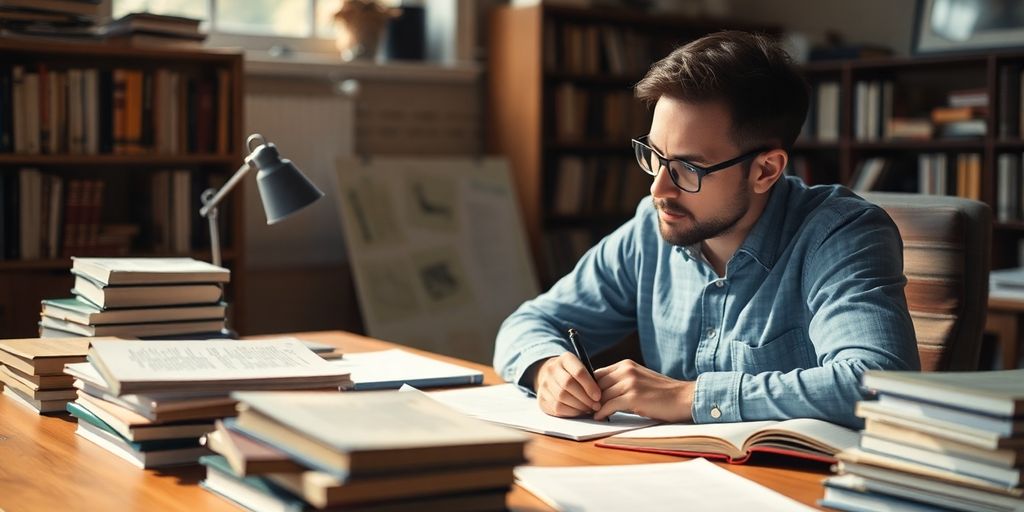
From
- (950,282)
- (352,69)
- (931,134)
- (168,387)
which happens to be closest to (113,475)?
(168,387)

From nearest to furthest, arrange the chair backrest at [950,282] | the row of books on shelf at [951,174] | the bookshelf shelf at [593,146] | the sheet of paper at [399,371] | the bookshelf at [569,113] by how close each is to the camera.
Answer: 1. the sheet of paper at [399,371]
2. the chair backrest at [950,282]
3. the row of books on shelf at [951,174]
4. the bookshelf at [569,113]
5. the bookshelf shelf at [593,146]

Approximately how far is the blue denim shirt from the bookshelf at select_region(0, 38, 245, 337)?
1.93 meters

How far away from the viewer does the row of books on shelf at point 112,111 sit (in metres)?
3.34

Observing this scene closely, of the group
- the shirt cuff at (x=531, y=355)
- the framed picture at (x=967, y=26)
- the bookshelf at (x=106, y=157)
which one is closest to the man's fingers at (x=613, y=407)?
the shirt cuff at (x=531, y=355)

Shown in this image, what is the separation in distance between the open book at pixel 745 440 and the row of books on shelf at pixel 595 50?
3219 millimetres

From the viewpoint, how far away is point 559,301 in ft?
6.61

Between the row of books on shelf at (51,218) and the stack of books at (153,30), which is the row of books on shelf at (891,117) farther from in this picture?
the row of books on shelf at (51,218)

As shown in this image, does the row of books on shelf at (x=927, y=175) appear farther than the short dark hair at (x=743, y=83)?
Yes

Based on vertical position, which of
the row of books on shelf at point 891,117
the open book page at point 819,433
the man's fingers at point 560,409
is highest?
the row of books on shelf at point 891,117

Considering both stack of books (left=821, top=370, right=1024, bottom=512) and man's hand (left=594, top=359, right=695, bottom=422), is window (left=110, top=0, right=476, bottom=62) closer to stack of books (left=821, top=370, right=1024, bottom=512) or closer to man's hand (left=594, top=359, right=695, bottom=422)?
man's hand (left=594, top=359, right=695, bottom=422)

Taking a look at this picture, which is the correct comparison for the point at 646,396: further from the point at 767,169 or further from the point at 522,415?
the point at 767,169

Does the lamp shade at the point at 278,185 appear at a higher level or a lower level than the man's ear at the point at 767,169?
lower

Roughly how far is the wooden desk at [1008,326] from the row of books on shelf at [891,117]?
90 cm

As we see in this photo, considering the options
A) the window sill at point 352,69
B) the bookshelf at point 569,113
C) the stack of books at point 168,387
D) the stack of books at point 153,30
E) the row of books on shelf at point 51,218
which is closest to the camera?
the stack of books at point 168,387
